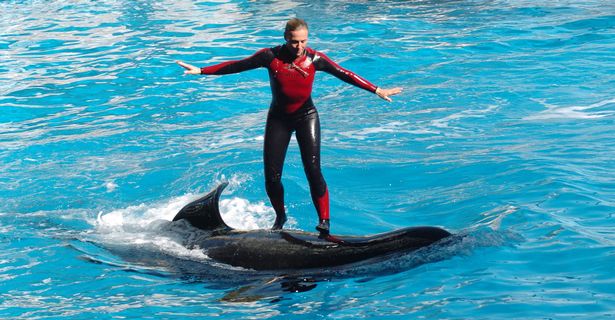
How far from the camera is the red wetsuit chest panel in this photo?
729 cm

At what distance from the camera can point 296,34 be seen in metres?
7.06

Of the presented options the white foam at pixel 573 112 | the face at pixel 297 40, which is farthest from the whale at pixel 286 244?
the white foam at pixel 573 112

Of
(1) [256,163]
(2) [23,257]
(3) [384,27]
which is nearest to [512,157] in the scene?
(1) [256,163]

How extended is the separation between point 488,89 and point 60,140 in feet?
23.5

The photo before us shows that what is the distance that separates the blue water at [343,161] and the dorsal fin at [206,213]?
24 cm

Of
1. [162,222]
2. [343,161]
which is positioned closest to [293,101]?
[162,222]

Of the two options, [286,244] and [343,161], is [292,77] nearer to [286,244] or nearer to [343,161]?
[286,244]

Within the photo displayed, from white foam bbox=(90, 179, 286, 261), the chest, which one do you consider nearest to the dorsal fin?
white foam bbox=(90, 179, 286, 261)

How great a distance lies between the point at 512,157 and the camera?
35.1ft

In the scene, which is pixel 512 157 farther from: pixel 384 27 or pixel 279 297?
pixel 384 27

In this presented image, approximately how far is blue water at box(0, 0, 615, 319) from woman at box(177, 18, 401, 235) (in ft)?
3.50

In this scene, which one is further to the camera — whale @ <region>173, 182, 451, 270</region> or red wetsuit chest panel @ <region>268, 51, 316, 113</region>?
red wetsuit chest panel @ <region>268, 51, 316, 113</region>

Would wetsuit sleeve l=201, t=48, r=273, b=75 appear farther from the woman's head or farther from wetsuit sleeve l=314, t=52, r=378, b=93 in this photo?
wetsuit sleeve l=314, t=52, r=378, b=93

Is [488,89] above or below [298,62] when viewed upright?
below
